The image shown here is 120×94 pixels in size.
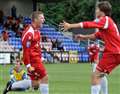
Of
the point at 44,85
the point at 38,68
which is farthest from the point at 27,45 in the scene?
the point at 44,85

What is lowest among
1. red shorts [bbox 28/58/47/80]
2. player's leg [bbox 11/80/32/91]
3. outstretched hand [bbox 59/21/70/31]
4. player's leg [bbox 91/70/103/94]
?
player's leg [bbox 11/80/32/91]

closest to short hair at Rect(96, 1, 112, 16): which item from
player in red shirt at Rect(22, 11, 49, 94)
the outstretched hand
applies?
the outstretched hand

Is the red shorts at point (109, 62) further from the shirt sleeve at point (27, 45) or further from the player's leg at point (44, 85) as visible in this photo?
the shirt sleeve at point (27, 45)

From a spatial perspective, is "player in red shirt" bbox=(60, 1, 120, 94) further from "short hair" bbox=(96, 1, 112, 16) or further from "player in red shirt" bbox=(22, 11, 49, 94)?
"player in red shirt" bbox=(22, 11, 49, 94)

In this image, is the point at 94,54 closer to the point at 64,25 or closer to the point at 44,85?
the point at 44,85

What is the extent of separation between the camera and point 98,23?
496 inches

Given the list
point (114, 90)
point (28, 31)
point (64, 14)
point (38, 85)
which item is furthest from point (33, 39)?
point (64, 14)

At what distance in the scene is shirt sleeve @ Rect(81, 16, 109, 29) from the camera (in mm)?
12316

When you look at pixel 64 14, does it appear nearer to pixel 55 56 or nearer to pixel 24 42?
pixel 55 56

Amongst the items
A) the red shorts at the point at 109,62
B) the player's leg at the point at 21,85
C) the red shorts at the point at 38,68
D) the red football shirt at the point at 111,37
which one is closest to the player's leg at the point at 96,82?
the red shorts at the point at 109,62

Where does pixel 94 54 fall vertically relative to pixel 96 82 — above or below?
above

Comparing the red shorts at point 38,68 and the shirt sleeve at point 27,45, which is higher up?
the shirt sleeve at point 27,45

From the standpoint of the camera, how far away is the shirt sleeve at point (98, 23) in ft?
40.4

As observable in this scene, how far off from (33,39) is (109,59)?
202 centimetres
